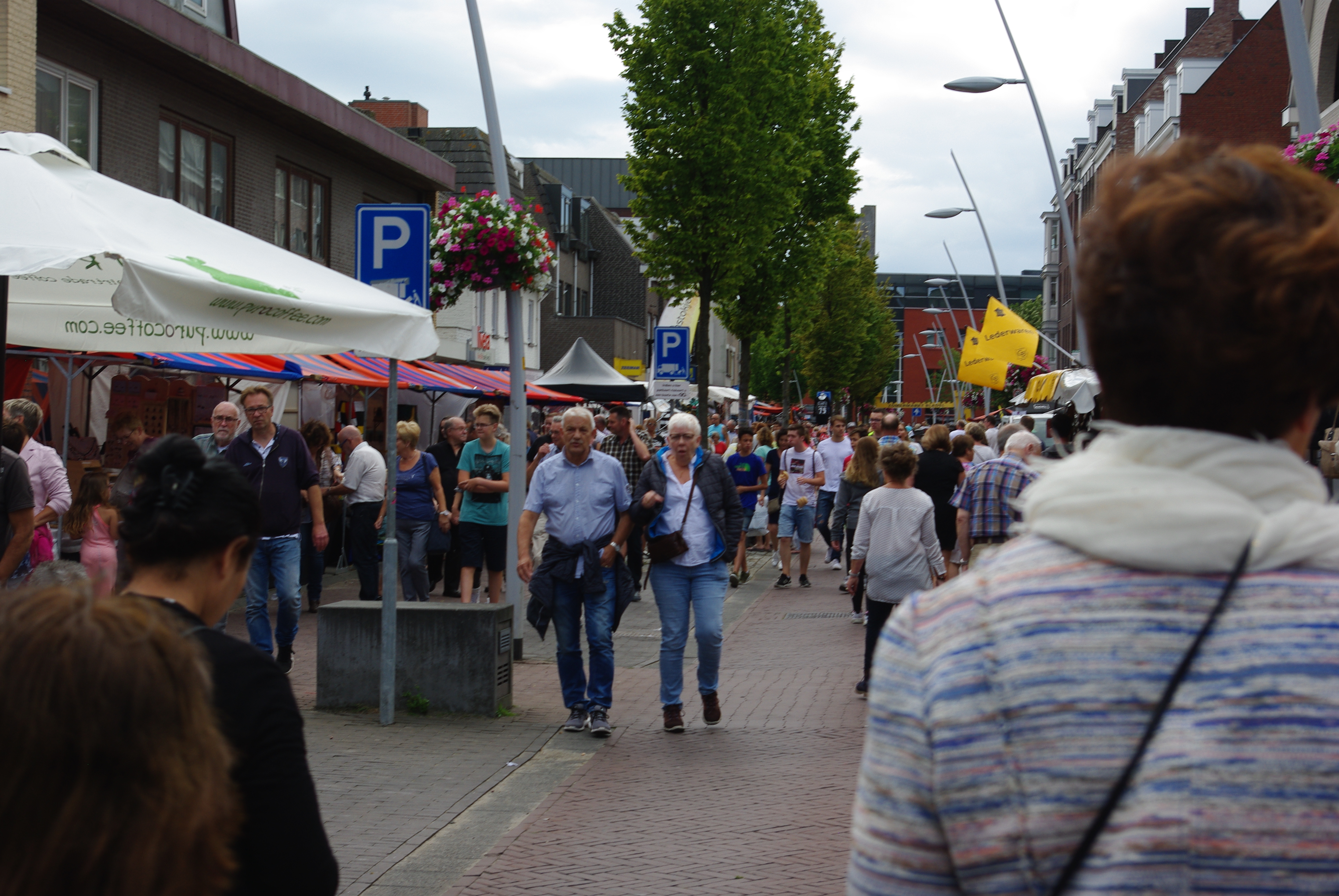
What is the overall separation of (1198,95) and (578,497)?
47.5m

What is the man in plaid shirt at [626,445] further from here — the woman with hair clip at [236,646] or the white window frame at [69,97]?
the woman with hair clip at [236,646]

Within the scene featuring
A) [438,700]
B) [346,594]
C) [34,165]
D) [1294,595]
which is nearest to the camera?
[1294,595]

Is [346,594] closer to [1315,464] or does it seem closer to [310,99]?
[1315,464]

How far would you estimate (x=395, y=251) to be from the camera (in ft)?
26.8

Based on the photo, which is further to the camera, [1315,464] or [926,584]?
[1315,464]

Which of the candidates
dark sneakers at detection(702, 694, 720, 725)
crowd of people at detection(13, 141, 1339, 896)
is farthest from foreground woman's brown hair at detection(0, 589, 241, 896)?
dark sneakers at detection(702, 694, 720, 725)

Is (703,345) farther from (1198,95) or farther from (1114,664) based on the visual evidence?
(1198,95)

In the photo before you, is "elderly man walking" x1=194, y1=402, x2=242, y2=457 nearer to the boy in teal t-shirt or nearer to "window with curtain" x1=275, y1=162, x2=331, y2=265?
the boy in teal t-shirt

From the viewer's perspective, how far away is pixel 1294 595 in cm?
130

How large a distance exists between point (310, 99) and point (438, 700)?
54.4ft

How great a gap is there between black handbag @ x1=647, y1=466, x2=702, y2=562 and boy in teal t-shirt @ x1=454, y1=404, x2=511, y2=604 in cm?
364

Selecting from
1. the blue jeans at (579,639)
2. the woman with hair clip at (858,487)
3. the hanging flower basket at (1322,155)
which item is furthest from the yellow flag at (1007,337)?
the blue jeans at (579,639)

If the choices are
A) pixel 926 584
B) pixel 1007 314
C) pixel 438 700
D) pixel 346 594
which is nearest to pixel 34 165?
pixel 438 700

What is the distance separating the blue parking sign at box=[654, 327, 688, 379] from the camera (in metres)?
18.1
